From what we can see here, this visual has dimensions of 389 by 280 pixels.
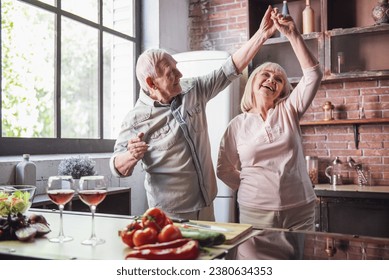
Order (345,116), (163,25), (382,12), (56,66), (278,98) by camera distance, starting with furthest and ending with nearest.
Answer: (163,25)
(345,116)
(382,12)
(56,66)
(278,98)

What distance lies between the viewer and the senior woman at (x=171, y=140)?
1.86 metres

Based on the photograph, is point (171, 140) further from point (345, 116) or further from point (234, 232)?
point (345, 116)

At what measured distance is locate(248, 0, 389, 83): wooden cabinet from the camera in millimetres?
3357

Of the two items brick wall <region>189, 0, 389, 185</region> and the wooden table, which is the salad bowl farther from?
brick wall <region>189, 0, 389, 185</region>

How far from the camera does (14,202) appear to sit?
136cm

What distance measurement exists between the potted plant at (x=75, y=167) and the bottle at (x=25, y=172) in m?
0.21

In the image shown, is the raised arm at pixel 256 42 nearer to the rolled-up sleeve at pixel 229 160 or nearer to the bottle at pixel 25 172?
the rolled-up sleeve at pixel 229 160

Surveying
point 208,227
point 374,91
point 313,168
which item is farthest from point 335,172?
point 208,227

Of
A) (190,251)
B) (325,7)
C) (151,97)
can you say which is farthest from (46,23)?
(190,251)

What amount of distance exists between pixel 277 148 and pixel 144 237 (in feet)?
3.07

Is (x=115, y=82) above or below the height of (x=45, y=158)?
above
